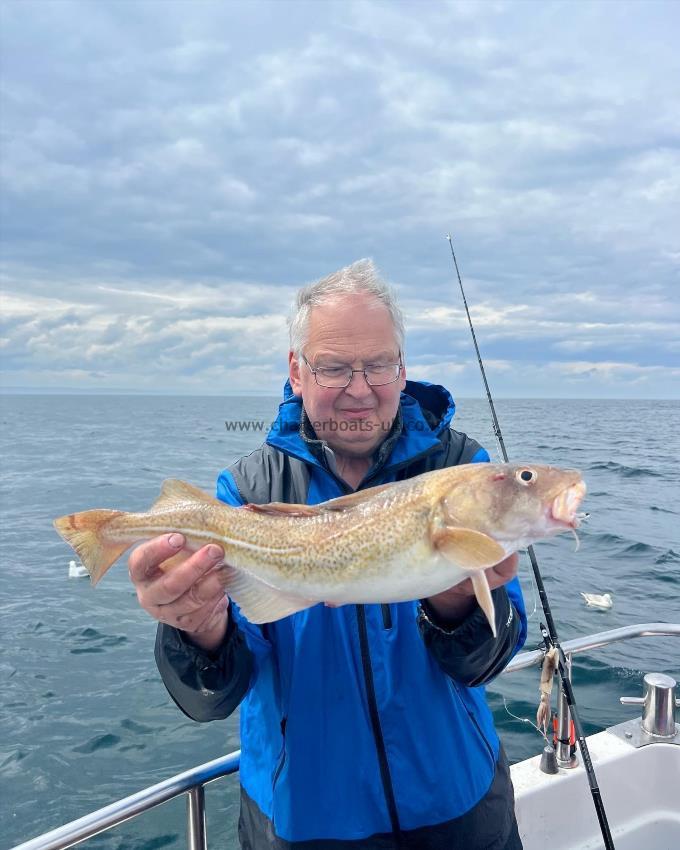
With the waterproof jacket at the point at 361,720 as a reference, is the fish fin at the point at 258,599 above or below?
above

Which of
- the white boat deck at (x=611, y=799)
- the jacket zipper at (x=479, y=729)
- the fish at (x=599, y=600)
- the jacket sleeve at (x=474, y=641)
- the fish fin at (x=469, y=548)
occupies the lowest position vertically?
the fish at (x=599, y=600)

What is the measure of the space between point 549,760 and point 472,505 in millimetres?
3249

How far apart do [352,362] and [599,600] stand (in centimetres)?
1069

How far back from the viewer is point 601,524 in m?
19.1

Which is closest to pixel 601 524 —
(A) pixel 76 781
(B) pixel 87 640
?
(B) pixel 87 640

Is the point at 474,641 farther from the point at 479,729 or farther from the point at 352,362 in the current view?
the point at 352,362

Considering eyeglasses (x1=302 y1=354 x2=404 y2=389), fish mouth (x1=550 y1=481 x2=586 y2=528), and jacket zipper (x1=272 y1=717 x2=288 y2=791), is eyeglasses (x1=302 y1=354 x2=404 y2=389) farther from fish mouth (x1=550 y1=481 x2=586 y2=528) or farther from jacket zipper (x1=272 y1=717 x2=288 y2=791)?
jacket zipper (x1=272 y1=717 x2=288 y2=791)

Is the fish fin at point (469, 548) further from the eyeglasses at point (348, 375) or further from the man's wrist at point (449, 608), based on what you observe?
the eyeglasses at point (348, 375)

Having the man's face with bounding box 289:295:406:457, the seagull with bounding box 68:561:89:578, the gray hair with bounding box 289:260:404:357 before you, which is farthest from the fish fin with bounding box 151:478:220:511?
the seagull with bounding box 68:561:89:578

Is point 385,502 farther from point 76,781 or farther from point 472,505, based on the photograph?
point 76,781

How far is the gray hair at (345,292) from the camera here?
11.1 ft

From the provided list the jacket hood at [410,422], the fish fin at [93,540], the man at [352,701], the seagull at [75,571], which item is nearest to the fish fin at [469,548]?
the man at [352,701]

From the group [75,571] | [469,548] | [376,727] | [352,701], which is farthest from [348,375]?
[75,571]

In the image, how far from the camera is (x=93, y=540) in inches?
119
